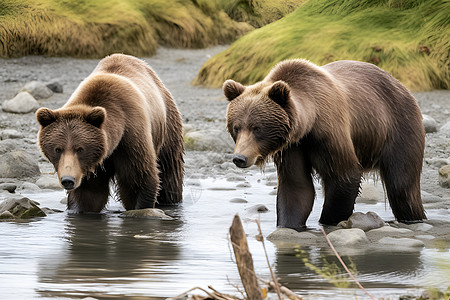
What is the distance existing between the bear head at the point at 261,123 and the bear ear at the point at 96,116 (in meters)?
1.13

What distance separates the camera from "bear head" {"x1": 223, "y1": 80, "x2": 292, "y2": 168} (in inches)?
237

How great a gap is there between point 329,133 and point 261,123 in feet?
1.92

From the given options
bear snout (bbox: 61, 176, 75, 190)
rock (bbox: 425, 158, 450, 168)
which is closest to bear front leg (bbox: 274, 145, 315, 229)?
bear snout (bbox: 61, 176, 75, 190)

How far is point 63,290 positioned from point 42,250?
1428mm

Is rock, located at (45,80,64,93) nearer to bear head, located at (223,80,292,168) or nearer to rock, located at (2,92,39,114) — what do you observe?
rock, located at (2,92,39,114)

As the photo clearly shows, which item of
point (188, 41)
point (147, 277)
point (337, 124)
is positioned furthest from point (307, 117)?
point (188, 41)

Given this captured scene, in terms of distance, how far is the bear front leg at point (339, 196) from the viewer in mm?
6637

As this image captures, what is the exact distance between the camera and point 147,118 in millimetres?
7426

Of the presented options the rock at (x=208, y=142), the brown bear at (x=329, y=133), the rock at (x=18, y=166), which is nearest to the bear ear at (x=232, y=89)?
the brown bear at (x=329, y=133)

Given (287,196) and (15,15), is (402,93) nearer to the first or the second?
(287,196)

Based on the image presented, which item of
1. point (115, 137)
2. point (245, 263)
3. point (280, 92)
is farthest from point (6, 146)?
point (245, 263)

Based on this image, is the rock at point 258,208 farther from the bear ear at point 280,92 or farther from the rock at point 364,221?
the bear ear at point 280,92

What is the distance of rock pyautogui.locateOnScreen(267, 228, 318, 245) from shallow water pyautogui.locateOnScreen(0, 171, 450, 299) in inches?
5.5

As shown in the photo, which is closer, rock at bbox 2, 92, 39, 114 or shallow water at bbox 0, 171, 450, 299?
shallow water at bbox 0, 171, 450, 299
